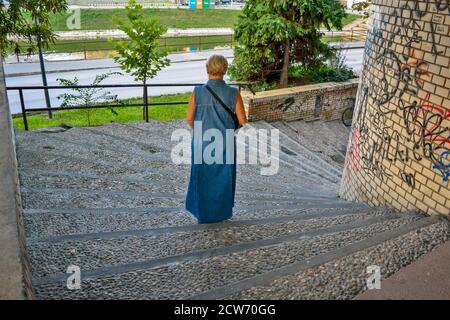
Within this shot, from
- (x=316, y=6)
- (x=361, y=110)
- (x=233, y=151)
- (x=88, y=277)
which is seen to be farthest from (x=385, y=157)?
(x=316, y=6)

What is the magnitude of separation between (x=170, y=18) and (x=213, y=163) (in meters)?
38.3

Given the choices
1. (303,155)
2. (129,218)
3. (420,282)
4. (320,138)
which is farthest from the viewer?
(320,138)

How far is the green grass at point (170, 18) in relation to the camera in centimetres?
3653

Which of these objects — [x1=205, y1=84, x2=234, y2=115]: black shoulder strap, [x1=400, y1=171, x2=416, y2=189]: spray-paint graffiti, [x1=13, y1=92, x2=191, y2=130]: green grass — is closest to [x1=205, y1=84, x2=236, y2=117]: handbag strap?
[x1=205, y1=84, x2=234, y2=115]: black shoulder strap

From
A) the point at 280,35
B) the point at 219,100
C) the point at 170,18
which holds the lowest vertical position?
the point at 219,100

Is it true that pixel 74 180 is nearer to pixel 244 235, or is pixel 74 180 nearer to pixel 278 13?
pixel 244 235

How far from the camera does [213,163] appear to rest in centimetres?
386

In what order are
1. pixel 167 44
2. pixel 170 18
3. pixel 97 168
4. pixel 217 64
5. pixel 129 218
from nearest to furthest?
pixel 217 64
pixel 129 218
pixel 97 168
pixel 167 44
pixel 170 18

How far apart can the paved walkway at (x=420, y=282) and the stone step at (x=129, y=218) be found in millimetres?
1544

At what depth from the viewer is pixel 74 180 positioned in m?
5.43

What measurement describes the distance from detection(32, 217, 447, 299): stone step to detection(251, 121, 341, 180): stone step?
16.0ft

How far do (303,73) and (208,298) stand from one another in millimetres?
11939

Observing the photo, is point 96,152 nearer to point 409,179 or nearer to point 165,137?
point 165,137

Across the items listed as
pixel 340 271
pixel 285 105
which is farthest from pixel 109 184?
pixel 285 105
